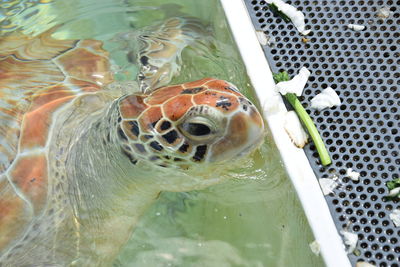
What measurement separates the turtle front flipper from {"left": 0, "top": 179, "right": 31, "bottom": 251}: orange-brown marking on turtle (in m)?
0.76

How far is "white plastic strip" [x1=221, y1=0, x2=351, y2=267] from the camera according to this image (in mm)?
1472

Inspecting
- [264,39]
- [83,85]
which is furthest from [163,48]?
[264,39]

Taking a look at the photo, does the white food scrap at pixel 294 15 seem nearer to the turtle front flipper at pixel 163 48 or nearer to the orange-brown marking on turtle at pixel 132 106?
the turtle front flipper at pixel 163 48

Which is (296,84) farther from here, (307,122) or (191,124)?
(191,124)

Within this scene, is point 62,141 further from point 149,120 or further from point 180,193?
point 180,193

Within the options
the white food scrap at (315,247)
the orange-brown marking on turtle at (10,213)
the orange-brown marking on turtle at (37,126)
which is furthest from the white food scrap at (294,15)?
the orange-brown marking on turtle at (10,213)

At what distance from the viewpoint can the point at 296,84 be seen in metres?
1.70

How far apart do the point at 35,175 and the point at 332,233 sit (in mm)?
1041

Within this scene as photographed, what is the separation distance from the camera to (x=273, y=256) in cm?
183

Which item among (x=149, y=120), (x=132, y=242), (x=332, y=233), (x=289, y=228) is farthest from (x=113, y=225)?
(x=332, y=233)

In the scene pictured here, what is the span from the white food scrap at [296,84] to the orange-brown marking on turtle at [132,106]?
0.52 meters

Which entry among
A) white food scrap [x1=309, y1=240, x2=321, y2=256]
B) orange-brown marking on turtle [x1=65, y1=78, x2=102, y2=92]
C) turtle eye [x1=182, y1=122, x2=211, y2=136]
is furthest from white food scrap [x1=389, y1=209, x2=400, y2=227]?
orange-brown marking on turtle [x1=65, y1=78, x2=102, y2=92]

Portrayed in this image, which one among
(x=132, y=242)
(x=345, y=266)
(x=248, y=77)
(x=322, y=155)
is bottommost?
(x=132, y=242)

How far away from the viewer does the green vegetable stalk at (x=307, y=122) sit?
158cm
